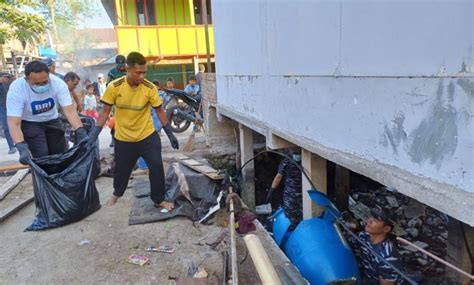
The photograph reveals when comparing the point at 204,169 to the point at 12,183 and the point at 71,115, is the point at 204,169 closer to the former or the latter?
the point at 71,115

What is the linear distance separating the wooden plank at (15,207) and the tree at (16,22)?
1169cm

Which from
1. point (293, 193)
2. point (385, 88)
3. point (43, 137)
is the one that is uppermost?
point (385, 88)

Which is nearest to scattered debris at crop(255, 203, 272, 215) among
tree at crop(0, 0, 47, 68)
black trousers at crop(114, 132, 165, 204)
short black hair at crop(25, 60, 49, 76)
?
black trousers at crop(114, 132, 165, 204)

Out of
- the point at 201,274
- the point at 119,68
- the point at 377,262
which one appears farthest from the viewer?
the point at 119,68

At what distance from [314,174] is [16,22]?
48.7 ft

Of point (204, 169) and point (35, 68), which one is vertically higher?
point (35, 68)

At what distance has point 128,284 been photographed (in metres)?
2.80

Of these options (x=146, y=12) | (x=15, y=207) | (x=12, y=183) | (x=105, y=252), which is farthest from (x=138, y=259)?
(x=146, y=12)

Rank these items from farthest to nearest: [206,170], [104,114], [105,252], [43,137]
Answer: [206,170] → [43,137] → [104,114] → [105,252]

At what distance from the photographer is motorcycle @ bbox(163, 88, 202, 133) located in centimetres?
867

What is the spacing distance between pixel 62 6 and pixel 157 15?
2386cm

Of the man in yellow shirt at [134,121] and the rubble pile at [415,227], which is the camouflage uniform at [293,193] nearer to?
the rubble pile at [415,227]

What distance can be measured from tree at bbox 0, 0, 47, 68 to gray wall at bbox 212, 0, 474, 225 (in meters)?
14.0

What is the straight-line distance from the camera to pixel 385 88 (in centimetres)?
184
